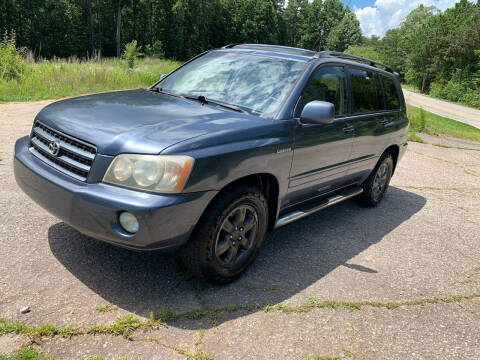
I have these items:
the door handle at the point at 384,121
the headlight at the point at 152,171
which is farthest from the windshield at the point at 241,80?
the door handle at the point at 384,121

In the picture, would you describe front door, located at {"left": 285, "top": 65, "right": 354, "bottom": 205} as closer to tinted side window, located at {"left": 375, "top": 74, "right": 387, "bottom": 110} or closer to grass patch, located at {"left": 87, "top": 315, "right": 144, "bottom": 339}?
tinted side window, located at {"left": 375, "top": 74, "right": 387, "bottom": 110}

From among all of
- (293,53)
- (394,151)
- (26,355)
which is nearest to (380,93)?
(394,151)

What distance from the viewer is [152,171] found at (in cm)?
256

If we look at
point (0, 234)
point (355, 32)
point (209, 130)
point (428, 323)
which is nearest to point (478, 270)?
point (428, 323)

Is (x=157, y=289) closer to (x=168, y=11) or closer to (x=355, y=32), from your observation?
(x=168, y=11)

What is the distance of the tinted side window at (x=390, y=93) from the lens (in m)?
5.37

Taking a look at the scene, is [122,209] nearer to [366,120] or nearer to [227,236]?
[227,236]

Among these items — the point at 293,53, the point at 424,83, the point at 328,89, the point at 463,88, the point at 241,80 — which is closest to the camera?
the point at 241,80

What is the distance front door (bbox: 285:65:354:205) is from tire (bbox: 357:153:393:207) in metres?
1.06

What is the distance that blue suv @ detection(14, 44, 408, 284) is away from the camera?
2.57m

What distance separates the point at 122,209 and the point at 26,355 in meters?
0.96

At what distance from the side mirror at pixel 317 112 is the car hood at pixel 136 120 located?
40 cm

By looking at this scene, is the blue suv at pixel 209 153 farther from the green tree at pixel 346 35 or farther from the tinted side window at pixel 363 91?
the green tree at pixel 346 35

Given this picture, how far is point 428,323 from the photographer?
311 centimetres
